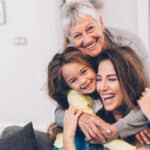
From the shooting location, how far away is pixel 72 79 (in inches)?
57.8

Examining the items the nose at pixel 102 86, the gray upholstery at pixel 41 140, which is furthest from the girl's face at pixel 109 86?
the gray upholstery at pixel 41 140

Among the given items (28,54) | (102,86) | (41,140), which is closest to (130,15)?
(28,54)

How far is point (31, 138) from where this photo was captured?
1.94 metres

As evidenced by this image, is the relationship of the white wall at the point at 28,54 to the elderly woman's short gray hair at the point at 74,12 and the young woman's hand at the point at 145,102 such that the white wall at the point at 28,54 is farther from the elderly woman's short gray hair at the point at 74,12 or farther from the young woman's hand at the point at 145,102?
the young woman's hand at the point at 145,102

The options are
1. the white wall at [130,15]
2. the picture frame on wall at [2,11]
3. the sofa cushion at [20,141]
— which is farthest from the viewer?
the picture frame on wall at [2,11]

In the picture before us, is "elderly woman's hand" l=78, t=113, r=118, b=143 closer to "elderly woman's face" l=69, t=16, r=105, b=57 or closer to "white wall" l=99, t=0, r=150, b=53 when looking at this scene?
"elderly woman's face" l=69, t=16, r=105, b=57

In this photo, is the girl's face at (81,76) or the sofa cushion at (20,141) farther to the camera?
the sofa cushion at (20,141)

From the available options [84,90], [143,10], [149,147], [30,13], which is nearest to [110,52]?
[84,90]

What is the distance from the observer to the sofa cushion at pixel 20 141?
6.24ft

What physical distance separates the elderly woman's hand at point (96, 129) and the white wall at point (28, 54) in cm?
174

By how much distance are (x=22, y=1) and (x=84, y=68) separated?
1.90 m

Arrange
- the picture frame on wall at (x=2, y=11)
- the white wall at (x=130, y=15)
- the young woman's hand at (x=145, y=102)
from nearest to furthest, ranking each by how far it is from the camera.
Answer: the young woman's hand at (x=145, y=102), the white wall at (x=130, y=15), the picture frame on wall at (x=2, y=11)

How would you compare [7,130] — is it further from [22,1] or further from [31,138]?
[22,1]

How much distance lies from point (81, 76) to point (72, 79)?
41 mm
